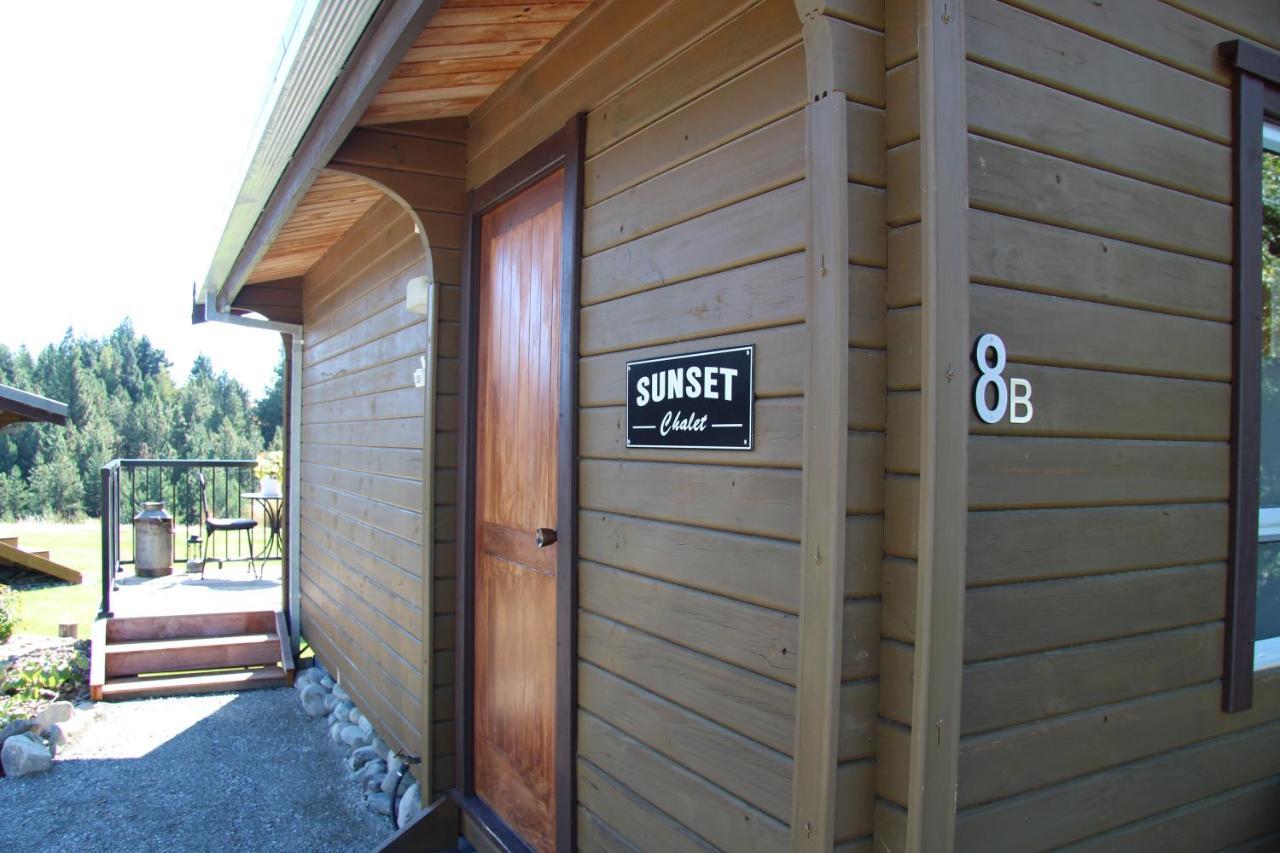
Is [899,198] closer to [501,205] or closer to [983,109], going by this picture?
[983,109]

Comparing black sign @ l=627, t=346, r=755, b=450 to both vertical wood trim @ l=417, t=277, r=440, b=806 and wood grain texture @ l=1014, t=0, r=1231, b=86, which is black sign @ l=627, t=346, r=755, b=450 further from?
vertical wood trim @ l=417, t=277, r=440, b=806

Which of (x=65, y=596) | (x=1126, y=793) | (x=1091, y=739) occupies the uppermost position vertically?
(x=1091, y=739)

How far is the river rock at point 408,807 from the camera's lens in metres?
3.42

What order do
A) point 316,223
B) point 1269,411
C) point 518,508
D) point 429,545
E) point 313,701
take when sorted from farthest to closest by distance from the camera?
point 313,701, point 316,223, point 429,545, point 518,508, point 1269,411

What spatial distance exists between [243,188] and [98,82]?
60.3 meters

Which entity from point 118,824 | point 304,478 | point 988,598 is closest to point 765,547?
point 988,598

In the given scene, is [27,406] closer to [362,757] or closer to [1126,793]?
[362,757]

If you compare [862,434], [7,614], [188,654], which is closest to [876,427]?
[862,434]

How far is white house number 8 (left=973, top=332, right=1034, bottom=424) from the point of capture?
1.52 m

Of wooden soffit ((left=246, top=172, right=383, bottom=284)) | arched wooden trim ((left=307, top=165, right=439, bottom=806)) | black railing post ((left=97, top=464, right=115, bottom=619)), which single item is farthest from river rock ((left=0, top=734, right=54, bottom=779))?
→ wooden soffit ((left=246, top=172, right=383, bottom=284))

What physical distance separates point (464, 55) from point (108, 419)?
41667mm

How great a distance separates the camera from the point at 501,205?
9.96ft

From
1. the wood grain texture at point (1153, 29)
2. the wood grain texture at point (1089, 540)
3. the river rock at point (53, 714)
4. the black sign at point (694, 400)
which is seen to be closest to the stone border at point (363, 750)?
the river rock at point (53, 714)

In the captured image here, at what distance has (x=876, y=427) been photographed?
1488 mm
